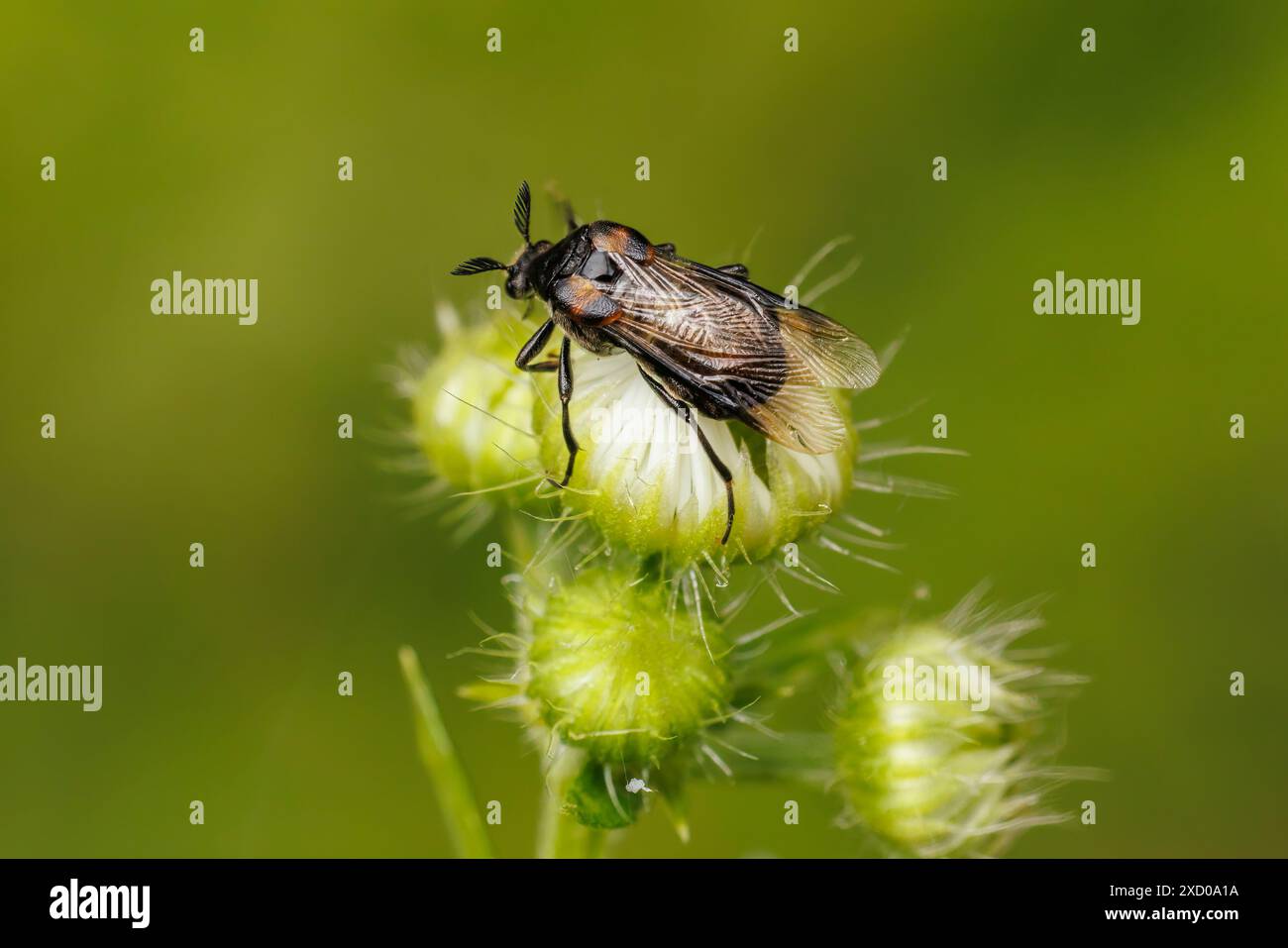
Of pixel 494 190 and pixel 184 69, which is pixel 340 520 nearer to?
pixel 494 190

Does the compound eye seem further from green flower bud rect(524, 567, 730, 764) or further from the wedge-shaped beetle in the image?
green flower bud rect(524, 567, 730, 764)

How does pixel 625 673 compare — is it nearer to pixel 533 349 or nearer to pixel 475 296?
pixel 533 349

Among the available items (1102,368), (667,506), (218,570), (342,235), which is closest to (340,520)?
(218,570)

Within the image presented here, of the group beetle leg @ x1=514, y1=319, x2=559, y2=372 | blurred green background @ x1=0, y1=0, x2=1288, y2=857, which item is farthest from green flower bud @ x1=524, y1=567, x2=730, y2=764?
blurred green background @ x1=0, y1=0, x2=1288, y2=857

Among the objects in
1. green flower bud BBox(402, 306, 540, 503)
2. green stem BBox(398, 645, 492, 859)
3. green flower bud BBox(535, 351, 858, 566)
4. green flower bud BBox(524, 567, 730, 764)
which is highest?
green flower bud BBox(402, 306, 540, 503)

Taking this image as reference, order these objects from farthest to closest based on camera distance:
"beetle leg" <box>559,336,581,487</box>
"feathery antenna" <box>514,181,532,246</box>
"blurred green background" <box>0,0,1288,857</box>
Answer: "blurred green background" <box>0,0,1288,857</box>, "feathery antenna" <box>514,181,532,246</box>, "beetle leg" <box>559,336,581,487</box>

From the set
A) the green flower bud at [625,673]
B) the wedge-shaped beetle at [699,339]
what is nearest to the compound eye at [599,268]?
the wedge-shaped beetle at [699,339]

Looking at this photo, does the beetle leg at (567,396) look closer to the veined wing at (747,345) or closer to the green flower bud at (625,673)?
the veined wing at (747,345)
